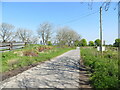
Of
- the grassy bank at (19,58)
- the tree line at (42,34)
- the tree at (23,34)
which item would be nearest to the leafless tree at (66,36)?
the tree line at (42,34)

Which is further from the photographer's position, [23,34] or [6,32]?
[23,34]

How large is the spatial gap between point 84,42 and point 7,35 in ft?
125

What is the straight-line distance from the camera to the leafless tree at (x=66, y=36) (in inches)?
1629

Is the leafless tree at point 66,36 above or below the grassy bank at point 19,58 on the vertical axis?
above

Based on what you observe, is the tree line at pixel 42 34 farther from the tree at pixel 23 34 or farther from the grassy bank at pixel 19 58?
the grassy bank at pixel 19 58

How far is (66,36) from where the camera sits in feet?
149

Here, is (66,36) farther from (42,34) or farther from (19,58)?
(19,58)

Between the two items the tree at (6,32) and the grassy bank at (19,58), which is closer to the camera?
the grassy bank at (19,58)

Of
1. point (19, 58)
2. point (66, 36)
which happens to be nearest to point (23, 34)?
point (66, 36)

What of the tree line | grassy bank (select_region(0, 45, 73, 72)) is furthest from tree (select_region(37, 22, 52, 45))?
grassy bank (select_region(0, 45, 73, 72))

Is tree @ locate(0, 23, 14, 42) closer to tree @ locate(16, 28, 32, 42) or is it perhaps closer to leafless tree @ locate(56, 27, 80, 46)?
tree @ locate(16, 28, 32, 42)

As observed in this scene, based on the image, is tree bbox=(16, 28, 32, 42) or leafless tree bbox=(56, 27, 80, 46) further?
tree bbox=(16, 28, 32, 42)

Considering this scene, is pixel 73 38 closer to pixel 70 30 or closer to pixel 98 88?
pixel 70 30

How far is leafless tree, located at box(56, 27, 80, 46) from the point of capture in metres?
41.4
